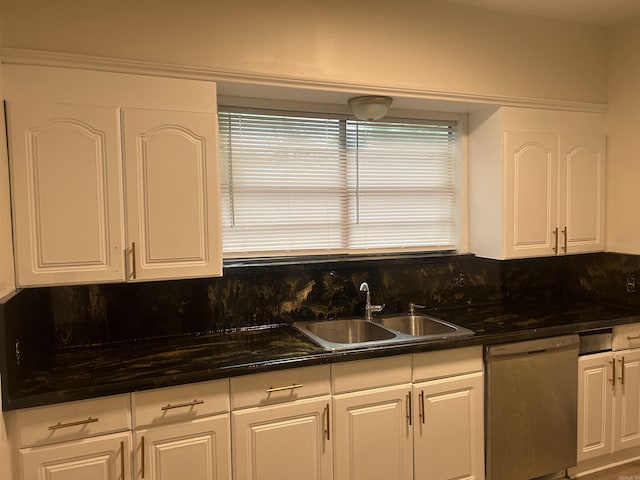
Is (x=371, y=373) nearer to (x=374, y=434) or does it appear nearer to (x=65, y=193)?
(x=374, y=434)

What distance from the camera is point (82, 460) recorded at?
1791 millimetres

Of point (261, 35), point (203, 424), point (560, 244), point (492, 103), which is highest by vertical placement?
point (261, 35)

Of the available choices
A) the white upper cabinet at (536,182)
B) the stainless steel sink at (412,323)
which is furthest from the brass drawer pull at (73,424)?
the white upper cabinet at (536,182)

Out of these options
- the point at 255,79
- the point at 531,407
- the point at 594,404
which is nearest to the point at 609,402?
the point at 594,404

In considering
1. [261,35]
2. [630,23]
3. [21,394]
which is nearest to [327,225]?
[261,35]

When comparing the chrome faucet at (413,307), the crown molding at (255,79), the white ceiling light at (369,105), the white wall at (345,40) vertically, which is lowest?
the chrome faucet at (413,307)

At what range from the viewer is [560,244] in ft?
9.62

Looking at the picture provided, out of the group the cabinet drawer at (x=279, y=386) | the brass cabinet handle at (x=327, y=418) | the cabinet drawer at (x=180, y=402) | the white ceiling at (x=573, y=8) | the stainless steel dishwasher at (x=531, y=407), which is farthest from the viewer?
the white ceiling at (x=573, y=8)

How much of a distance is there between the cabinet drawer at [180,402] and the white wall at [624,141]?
8.52 feet

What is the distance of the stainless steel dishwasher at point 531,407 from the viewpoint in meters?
2.43

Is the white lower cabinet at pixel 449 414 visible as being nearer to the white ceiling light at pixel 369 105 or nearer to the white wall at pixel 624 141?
the white ceiling light at pixel 369 105

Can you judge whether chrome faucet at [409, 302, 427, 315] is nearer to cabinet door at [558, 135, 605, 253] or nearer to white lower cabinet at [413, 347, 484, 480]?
white lower cabinet at [413, 347, 484, 480]

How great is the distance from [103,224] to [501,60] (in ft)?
7.61

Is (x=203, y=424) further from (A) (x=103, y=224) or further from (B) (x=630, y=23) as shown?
(B) (x=630, y=23)
